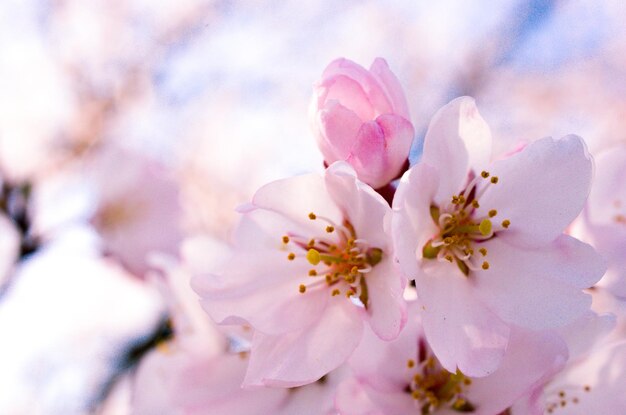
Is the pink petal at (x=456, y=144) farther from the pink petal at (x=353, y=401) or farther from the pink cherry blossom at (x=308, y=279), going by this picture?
the pink petal at (x=353, y=401)

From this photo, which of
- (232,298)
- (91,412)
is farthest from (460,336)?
(91,412)

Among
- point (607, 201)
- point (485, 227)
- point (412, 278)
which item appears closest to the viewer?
point (412, 278)

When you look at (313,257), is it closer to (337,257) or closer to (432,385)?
(337,257)

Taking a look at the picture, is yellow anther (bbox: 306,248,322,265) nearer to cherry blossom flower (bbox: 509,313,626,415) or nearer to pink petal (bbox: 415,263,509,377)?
pink petal (bbox: 415,263,509,377)

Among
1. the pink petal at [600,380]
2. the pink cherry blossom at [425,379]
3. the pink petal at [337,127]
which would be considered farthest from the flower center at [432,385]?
the pink petal at [337,127]

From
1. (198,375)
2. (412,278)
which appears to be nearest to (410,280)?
(412,278)

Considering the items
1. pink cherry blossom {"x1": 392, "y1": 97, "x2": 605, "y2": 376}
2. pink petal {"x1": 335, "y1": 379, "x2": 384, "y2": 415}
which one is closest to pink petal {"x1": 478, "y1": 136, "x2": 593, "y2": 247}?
pink cherry blossom {"x1": 392, "y1": 97, "x2": 605, "y2": 376}
